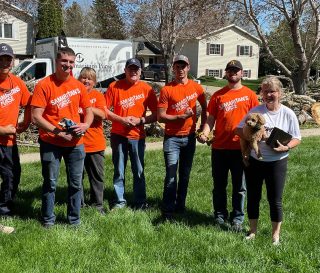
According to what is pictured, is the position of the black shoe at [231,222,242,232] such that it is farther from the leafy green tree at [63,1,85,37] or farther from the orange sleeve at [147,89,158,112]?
the leafy green tree at [63,1,85,37]

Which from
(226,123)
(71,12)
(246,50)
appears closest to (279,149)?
(226,123)

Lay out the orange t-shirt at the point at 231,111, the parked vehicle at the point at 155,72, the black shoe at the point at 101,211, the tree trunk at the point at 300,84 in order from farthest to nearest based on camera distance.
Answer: the parked vehicle at the point at 155,72
the tree trunk at the point at 300,84
the black shoe at the point at 101,211
the orange t-shirt at the point at 231,111

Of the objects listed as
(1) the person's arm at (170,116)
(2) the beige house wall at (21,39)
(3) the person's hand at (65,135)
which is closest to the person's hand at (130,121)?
(1) the person's arm at (170,116)

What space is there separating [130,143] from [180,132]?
0.72m

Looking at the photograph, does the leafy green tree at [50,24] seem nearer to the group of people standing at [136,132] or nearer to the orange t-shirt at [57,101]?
the group of people standing at [136,132]

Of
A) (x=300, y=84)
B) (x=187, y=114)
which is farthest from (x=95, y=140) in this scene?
(x=300, y=84)

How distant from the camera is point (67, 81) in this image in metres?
4.76

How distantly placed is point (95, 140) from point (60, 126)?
3.16 feet

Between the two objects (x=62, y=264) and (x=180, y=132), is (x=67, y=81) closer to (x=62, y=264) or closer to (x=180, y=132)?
(x=180, y=132)

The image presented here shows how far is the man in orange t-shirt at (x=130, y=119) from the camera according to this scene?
557cm

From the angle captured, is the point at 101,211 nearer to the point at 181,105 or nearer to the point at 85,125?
the point at 85,125

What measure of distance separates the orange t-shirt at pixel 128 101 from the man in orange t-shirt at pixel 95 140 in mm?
190

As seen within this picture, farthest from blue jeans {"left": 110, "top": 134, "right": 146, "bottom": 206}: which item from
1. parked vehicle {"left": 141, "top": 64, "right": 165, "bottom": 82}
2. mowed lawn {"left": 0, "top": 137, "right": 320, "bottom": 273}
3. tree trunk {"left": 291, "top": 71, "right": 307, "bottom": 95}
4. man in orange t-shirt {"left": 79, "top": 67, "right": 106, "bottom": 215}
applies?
parked vehicle {"left": 141, "top": 64, "right": 165, "bottom": 82}

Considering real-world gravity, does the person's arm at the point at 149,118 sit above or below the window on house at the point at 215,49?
below
